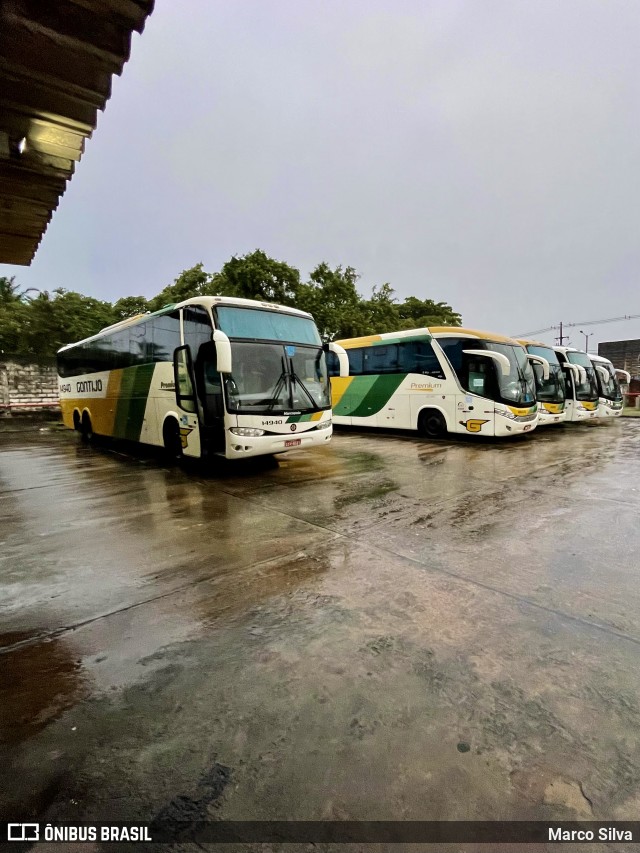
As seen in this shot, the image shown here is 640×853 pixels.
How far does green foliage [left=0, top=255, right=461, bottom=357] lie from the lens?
2078 centimetres

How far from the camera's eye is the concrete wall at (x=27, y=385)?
58.7ft

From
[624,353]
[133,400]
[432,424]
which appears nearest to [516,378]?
[432,424]

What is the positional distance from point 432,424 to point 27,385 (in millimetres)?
17426

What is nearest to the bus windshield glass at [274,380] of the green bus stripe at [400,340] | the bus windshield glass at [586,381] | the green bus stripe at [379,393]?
the green bus stripe at [400,340]

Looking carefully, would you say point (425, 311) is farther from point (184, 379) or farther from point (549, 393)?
point (184, 379)

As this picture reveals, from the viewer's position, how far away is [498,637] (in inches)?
99.6

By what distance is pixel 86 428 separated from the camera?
41.9 feet

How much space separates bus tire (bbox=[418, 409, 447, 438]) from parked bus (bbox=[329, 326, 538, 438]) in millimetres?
27

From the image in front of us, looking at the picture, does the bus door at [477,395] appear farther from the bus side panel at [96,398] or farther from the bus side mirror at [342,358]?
the bus side panel at [96,398]

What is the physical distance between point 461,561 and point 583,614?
999 millimetres

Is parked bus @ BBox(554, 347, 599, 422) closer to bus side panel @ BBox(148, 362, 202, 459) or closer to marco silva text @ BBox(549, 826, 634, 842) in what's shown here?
bus side panel @ BBox(148, 362, 202, 459)

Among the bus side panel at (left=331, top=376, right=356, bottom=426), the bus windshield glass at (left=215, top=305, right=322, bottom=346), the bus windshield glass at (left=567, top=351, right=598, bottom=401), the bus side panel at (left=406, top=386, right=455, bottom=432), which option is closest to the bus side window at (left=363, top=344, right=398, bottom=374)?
the bus side panel at (left=331, top=376, right=356, bottom=426)

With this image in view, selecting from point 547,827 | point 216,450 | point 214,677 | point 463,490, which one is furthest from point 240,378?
point 547,827

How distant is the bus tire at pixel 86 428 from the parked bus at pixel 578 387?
15.4 meters
